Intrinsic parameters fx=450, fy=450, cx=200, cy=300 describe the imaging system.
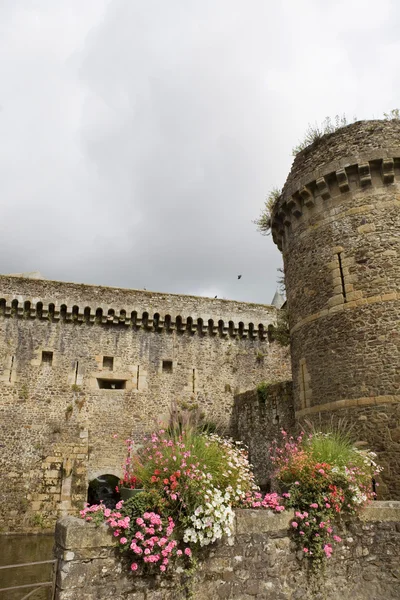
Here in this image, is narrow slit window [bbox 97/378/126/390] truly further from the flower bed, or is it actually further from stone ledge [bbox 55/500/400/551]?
stone ledge [bbox 55/500/400/551]

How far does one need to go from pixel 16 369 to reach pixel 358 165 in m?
12.1

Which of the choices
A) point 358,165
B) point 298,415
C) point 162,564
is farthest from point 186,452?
point 358,165

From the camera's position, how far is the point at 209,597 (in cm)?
425

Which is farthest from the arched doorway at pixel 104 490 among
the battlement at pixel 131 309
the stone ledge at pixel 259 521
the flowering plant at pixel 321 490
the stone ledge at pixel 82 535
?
the stone ledge at pixel 82 535

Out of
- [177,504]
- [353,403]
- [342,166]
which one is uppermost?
[342,166]

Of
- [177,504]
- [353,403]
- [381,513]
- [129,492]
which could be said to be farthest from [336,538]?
[353,403]

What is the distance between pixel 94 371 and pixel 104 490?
4208mm

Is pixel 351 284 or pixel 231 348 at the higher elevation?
pixel 231 348

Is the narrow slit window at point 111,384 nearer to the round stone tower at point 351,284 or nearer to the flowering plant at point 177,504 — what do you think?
the round stone tower at point 351,284

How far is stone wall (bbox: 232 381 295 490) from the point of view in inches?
506

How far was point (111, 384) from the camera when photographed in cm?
1611

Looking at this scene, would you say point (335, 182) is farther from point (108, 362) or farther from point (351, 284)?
point (108, 362)

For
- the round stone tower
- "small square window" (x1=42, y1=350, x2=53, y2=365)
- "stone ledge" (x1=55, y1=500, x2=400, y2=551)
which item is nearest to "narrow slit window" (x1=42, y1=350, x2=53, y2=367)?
"small square window" (x1=42, y1=350, x2=53, y2=365)

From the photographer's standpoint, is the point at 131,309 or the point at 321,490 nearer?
the point at 321,490
